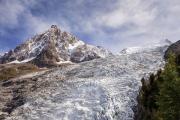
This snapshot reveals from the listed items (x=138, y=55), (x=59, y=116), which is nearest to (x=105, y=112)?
(x=59, y=116)

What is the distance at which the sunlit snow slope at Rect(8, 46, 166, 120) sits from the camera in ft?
194

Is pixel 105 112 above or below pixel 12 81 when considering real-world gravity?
below

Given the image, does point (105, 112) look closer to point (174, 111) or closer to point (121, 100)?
point (121, 100)

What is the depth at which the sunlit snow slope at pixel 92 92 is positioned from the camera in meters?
59.2

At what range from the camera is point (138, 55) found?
80.9 meters

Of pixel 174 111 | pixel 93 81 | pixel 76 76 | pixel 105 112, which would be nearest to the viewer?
pixel 174 111

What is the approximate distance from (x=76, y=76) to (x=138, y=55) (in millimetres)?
13731

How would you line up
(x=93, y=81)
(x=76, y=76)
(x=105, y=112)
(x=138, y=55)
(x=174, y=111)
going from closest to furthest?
(x=174, y=111), (x=105, y=112), (x=93, y=81), (x=76, y=76), (x=138, y=55)

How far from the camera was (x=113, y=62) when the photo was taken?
77.5 metres

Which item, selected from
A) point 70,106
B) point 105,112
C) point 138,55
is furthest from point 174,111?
point 138,55

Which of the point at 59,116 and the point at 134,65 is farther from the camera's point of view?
the point at 134,65

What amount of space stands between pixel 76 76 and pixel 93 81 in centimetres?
668

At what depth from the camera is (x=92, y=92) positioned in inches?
2522

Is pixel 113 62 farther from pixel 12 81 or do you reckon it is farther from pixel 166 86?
pixel 166 86
